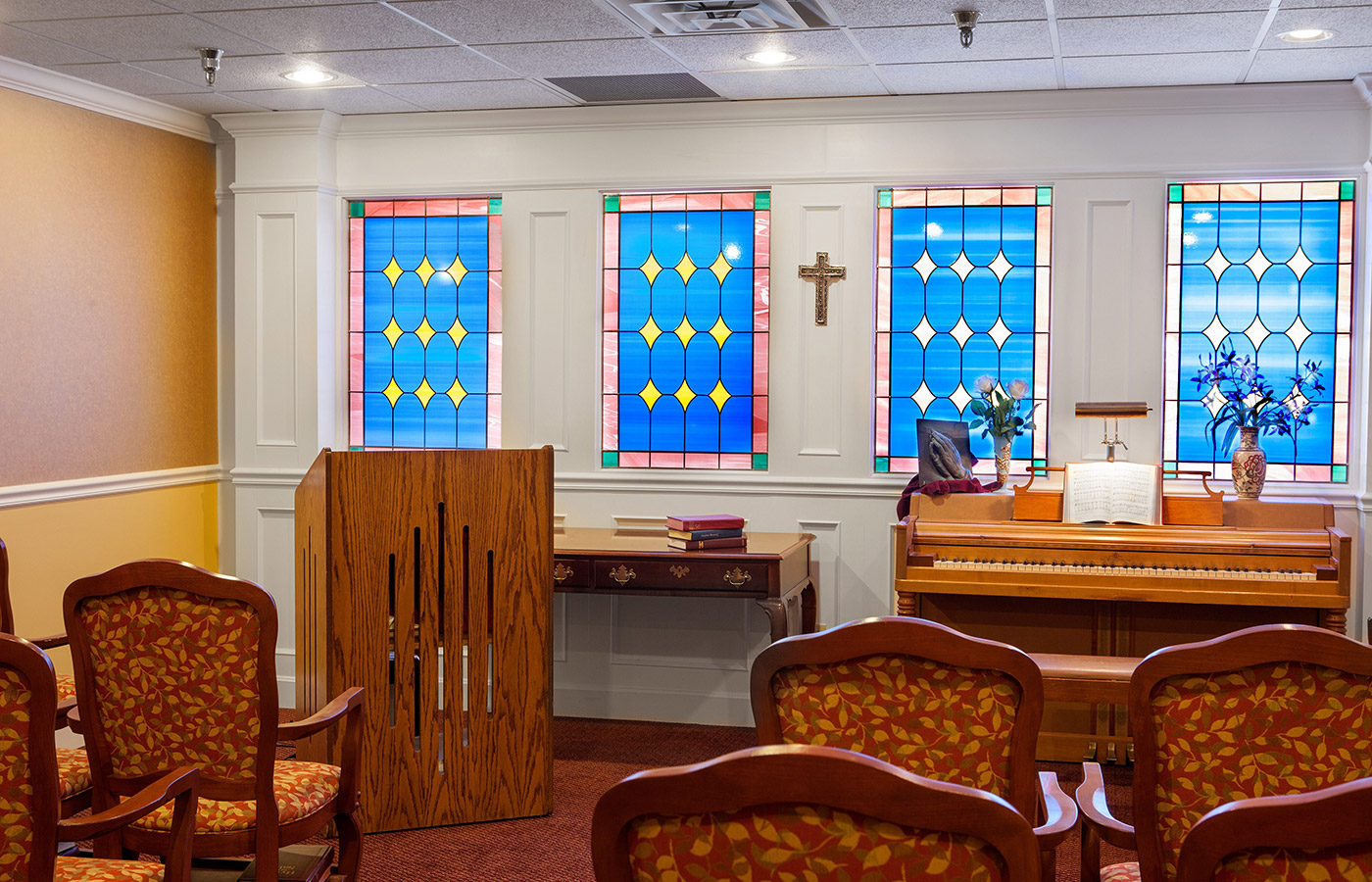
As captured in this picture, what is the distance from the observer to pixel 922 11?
3975 mm

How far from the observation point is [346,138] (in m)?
5.71

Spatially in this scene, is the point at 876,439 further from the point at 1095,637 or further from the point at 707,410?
the point at 1095,637

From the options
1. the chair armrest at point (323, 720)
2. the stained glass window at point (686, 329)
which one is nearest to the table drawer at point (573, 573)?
the stained glass window at point (686, 329)

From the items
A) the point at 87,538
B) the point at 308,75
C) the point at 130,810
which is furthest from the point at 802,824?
the point at 87,538

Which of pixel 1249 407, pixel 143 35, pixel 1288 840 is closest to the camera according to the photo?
pixel 1288 840

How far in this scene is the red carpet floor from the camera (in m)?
3.67

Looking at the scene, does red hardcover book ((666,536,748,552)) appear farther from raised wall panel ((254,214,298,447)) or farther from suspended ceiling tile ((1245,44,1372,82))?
suspended ceiling tile ((1245,44,1372,82))

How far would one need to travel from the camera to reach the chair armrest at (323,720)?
290cm

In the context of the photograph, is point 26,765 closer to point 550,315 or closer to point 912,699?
point 912,699

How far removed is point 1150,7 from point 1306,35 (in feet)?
2.33

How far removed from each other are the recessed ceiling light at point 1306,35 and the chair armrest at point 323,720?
3.65 meters

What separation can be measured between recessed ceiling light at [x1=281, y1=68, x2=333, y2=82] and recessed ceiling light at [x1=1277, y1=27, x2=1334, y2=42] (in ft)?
11.6

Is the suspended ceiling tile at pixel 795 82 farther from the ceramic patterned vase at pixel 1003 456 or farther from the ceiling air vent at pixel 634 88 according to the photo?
the ceramic patterned vase at pixel 1003 456

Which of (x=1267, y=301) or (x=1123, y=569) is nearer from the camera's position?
(x=1123, y=569)
